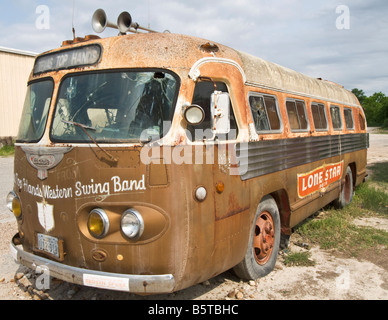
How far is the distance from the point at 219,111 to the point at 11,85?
2024 centimetres

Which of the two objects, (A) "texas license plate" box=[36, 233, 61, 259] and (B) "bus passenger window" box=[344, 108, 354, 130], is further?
(B) "bus passenger window" box=[344, 108, 354, 130]

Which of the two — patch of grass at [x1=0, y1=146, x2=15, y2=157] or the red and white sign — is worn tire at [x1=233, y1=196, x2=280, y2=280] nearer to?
the red and white sign

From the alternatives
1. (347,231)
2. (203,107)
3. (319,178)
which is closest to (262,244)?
(203,107)

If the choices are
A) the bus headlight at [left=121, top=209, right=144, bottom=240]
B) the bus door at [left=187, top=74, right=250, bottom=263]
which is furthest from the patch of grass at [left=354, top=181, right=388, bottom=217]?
the bus headlight at [left=121, top=209, right=144, bottom=240]

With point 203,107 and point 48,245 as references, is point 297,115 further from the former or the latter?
point 48,245

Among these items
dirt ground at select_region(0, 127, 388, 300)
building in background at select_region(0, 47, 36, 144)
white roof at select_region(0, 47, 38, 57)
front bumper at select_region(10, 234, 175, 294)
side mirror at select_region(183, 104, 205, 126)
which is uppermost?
white roof at select_region(0, 47, 38, 57)

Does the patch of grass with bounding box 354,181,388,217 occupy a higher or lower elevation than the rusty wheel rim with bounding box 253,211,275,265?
lower

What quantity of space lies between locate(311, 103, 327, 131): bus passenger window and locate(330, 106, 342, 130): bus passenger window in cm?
52

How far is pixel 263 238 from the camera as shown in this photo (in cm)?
452

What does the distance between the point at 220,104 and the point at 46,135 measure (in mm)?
1759

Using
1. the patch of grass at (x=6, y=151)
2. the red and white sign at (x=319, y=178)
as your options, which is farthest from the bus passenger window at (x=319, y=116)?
the patch of grass at (x=6, y=151)

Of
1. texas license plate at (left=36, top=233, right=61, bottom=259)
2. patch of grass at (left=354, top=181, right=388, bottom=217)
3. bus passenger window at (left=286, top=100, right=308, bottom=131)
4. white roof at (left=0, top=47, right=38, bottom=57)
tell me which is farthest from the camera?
white roof at (left=0, top=47, right=38, bottom=57)

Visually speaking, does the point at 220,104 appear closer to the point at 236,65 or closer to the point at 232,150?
the point at 232,150

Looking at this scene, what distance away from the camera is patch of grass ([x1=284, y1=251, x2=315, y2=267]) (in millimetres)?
4906
